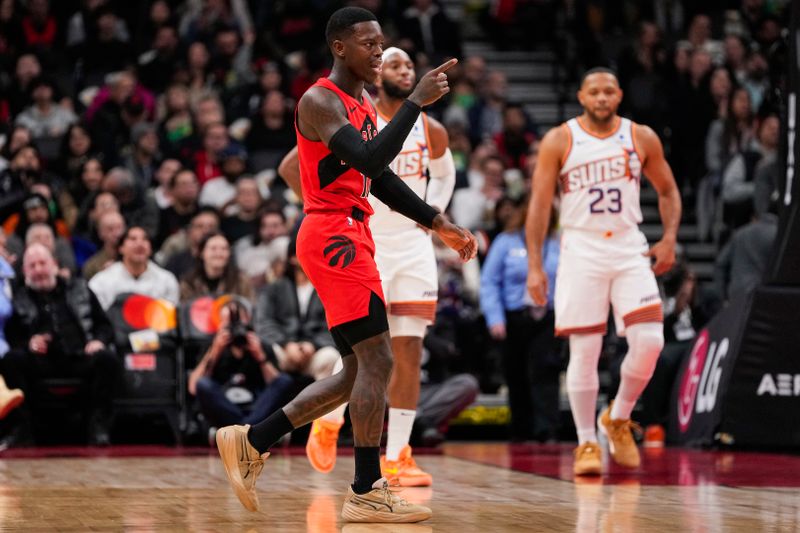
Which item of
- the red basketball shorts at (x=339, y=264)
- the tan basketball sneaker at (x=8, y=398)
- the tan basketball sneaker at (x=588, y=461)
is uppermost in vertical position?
the red basketball shorts at (x=339, y=264)

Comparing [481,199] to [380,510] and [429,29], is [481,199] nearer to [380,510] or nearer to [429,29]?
[429,29]

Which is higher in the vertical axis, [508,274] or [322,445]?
[508,274]

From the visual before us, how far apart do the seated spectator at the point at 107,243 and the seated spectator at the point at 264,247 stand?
120 centimetres

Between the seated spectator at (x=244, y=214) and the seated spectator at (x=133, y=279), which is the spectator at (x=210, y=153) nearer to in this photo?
the seated spectator at (x=244, y=214)

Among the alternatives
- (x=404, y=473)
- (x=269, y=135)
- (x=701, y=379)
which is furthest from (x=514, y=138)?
(x=404, y=473)

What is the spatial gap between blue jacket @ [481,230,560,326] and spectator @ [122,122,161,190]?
405 centimetres

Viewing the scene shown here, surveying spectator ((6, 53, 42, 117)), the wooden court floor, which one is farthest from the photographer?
spectator ((6, 53, 42, 117))

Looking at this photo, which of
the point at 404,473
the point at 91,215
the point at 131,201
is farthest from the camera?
the point at 131,201

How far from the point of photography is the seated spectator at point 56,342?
10391 millimetres

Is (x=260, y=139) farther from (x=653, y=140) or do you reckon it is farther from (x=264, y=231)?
(x=653, y=140)

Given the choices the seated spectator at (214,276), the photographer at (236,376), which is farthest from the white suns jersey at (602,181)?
the seated spectator at (214,276)

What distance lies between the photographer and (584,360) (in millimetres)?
7840

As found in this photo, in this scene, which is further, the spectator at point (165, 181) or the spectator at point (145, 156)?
the spectator at point (145, 156)

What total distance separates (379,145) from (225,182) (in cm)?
865
